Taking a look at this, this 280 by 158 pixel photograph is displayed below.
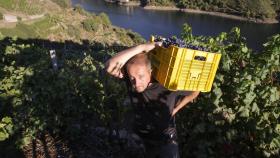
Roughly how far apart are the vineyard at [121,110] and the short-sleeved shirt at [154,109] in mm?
1237

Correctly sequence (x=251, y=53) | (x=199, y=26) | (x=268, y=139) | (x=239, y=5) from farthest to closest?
(x=239, y=5) → (x=199, y=26) → (x=251, y=53) → (x=268, y=139)

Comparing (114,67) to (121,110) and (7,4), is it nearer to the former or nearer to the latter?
(121,110)

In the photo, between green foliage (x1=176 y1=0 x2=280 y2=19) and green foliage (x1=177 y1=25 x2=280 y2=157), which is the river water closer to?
green foliage (x1=176 y1=0 x2=280 y2=19)

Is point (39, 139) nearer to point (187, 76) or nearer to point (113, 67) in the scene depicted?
point (113, 67)

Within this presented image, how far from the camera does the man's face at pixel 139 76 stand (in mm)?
3570

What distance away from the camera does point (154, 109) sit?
380 centimetres

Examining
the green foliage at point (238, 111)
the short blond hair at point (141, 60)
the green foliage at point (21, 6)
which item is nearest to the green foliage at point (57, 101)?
the green foliage at point (238, 111)

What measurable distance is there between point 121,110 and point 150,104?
2.57 metres

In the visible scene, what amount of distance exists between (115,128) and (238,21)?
87.9 metres

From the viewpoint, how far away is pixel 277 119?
494 cm

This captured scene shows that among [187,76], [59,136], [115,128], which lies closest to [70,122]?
[59,136]

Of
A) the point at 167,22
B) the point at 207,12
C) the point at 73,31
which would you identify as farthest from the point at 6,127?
the point at 207,12

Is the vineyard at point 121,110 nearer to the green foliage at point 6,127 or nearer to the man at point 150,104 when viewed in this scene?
the green foliage at point 6,127

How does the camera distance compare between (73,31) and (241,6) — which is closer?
(73,31)
